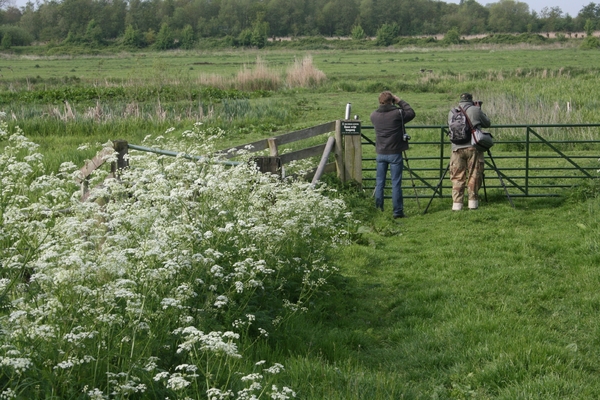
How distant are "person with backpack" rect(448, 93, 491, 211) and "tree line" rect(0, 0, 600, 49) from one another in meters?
125

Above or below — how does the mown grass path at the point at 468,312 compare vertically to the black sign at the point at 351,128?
below

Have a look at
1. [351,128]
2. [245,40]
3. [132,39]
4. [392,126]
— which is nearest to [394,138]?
[392,126]

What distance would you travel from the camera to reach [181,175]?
8156 mm

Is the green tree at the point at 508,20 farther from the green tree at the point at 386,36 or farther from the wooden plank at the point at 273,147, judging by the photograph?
the wooden plank at the point at 273,147

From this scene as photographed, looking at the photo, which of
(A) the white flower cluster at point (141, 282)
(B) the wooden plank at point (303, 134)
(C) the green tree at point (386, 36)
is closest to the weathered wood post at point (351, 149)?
(B) the wooden plank at point (303, 134)

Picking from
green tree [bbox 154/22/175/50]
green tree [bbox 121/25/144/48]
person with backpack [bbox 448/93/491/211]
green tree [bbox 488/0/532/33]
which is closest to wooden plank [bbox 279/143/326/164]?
person with backpack [bbox 448/93/491/211]

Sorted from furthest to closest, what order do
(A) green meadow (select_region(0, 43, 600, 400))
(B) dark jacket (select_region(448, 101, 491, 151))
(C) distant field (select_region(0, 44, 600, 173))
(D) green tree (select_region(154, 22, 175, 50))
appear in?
1. (D) green tree (select_region(154, 22, 175, 50))
2. (C) distant field (select_region(0, 44, 600, 173))
3. (B) dark jacket (select_region(448, 101, 491, 151))
4. (A) green meadow (select_region(0, 43, 600, 400))

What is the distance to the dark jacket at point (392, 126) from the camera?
45.2 feet

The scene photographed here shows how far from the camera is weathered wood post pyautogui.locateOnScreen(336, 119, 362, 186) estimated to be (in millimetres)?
14625

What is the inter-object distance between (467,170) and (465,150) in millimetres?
386

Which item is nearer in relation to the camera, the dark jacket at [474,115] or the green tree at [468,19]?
the dark jacket at [474,115]

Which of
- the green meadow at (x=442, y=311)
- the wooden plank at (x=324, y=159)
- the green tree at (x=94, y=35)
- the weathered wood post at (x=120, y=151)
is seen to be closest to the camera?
the green meadow at (x=442, y=311)

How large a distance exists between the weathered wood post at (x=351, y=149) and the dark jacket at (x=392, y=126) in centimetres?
76

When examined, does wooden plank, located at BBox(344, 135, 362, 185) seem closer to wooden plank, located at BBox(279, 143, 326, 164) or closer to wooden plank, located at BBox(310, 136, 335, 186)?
wooden plank, located at BBox(310, 136, 335, 186)
